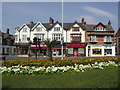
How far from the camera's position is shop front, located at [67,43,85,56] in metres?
47.1

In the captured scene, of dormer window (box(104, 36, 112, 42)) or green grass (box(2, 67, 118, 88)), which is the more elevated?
dormer window (box(104, 36, 112, 42))

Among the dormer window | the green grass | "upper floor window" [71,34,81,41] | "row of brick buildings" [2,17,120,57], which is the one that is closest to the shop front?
"row of brick buildings" [2,17,120,57]

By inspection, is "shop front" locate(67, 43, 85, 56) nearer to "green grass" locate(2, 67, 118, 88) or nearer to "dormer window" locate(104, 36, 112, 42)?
"dormer window" locate(104, 36, 112, 42)

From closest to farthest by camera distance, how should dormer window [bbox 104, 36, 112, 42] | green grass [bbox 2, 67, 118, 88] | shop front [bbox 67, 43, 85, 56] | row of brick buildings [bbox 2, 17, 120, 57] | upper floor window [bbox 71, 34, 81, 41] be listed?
green grass [bbox 2, 67, 118, 88] < shop front [bbox 67, 43, 85, 56] < row of brick buildings [bbox 2, 17, 120, 57] < upper floor window [bbox 71, 34, 81, 41] < dormer window [bbox 104, 36, 112, 42]

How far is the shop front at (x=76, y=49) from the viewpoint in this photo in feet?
155

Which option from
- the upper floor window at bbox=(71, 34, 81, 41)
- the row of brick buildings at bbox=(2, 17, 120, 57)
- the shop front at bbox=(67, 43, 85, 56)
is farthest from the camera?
the upper floor window at bbox=(71, 34, 81, 41)

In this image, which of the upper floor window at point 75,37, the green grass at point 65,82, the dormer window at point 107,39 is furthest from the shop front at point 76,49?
the green grass at point 65,82

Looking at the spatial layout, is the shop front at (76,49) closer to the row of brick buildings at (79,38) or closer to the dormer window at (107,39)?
the row of brick buildings at (79,38)

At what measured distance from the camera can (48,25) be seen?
5031 centimetres

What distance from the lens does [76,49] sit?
1876 inches

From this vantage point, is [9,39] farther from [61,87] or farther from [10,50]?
[61,87]

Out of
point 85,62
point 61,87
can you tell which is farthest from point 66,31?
point 61,87

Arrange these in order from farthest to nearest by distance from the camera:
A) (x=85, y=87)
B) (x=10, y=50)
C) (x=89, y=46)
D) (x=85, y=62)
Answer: (x=10, y=50) < (x=89, y=46) < (x=85, y=62) < (x=85, y=87)

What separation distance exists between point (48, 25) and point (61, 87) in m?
44.4
